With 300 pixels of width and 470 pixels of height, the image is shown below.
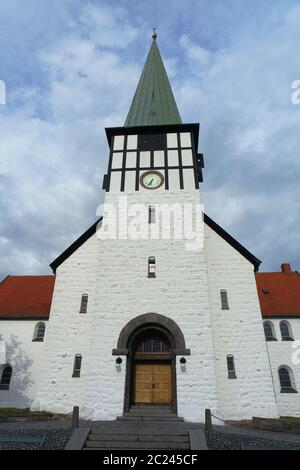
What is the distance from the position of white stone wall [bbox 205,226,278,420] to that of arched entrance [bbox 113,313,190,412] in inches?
91.4

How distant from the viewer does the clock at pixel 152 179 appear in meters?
17.4

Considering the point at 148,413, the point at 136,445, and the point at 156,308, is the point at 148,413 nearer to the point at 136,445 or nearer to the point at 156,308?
the point at 136,445

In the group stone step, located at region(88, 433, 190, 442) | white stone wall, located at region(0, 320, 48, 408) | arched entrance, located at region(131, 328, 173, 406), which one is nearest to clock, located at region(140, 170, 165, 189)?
arched entrance, located at region(131, 328, 173, 406)

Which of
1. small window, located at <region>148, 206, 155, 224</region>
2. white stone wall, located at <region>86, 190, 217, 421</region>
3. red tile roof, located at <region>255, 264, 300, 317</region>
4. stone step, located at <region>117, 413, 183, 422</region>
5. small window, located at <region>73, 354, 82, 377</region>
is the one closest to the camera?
stone step, located at <region>117, 413, 183, 422</region>

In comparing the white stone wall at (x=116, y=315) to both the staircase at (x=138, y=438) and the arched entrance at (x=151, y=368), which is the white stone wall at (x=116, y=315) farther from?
the staircase at (x=138, y=438)

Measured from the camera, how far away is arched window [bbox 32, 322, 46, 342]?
19.1m

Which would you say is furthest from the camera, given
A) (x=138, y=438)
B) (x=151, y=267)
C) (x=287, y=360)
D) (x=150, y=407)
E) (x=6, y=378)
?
(x=287, y=360)

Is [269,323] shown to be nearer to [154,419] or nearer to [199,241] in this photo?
[199,241]

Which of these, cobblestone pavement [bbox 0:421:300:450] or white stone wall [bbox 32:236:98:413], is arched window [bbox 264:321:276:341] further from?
white stone wall [bbox 32:236:98:413]

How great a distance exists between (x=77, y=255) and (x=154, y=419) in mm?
9251

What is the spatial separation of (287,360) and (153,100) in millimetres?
20265

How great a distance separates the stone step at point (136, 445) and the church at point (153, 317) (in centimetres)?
291

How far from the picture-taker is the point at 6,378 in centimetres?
1831

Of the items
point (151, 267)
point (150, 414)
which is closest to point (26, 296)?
point (151, 267)
